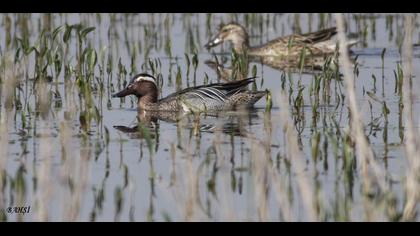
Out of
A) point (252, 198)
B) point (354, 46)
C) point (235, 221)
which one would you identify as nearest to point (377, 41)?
point (354, 46)

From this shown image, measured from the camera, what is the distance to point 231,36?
16203mm

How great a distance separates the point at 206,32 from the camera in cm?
1719

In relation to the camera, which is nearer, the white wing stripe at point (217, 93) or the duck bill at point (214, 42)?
the white wing stripe at point (217, 93)

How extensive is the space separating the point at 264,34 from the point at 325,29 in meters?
1.88

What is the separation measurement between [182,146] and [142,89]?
3020mm

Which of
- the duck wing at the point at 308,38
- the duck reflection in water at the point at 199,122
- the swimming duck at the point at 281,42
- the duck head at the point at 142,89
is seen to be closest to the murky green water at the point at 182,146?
the duck reflection in water at the point at 199,122

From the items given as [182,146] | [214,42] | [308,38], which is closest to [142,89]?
[182,146]

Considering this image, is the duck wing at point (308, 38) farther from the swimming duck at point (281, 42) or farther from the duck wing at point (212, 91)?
the duck wing at point (212, 91)

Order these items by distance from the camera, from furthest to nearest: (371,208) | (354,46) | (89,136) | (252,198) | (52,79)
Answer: (354,46)
(52,79)
(89,136)
(252,198)
(371,208)

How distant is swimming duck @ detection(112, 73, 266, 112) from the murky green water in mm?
199

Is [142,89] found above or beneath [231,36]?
beneath

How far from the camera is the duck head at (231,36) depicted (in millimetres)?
16078

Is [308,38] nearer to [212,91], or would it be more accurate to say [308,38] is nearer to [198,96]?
[212,91]

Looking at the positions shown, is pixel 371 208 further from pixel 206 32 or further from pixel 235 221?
pixel 206 32
